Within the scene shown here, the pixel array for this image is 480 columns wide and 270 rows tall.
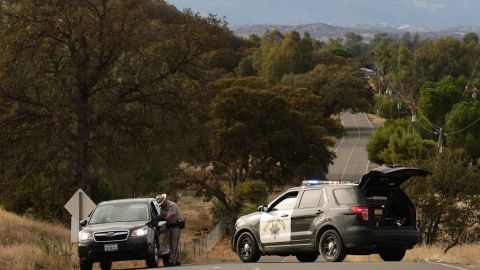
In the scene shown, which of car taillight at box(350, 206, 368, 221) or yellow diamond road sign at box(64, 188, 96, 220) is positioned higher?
car taillight at box(350, 206, 368, 221)

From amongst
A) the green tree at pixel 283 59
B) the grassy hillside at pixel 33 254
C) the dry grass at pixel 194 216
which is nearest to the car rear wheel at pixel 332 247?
the grassy hillside at pixel 33 254

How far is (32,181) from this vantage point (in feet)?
144

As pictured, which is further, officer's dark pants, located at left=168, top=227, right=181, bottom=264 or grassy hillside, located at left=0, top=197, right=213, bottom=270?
officer's dark pants, located at left=168, top=227, right=181, bottom=264

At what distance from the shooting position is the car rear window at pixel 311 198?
73.9ft

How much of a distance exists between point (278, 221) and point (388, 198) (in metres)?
2.60

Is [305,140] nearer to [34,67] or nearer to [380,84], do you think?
[34,67]

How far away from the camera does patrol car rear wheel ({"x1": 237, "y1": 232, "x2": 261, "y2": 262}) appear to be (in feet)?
79.4

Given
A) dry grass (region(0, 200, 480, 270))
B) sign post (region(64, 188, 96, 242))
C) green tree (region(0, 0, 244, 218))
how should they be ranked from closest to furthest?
dry grass (region(0, 200, 480, 270)), sign post (region(64, 188, 96, 242)), green tree (region(0, 0, 244, 218))

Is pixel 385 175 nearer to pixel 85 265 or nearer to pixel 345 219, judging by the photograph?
pixel 345 219

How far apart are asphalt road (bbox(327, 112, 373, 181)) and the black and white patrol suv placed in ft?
223

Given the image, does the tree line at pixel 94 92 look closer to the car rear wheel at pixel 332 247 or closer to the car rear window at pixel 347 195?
the car rear wheel at pixel 332 247

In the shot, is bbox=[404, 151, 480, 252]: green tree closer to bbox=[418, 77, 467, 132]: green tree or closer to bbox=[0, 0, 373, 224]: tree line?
bbox=[0, 0, 373, 224]: tree line

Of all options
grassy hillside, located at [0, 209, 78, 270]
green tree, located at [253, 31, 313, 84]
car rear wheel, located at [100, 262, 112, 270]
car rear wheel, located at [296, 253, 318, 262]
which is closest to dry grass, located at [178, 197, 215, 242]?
grassy hillside, located at [0, 209, 78, 270]

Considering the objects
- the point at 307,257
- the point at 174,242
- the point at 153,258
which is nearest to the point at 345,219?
the point at 307,257
